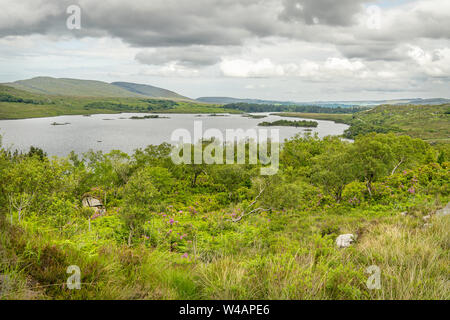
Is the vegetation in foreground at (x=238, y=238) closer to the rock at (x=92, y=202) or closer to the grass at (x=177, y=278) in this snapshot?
the grass at (x=177, y=278)

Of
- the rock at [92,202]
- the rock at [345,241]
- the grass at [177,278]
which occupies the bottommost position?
the rock at [92,202]

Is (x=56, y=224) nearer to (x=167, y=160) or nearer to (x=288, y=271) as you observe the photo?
(x=288, y=271)

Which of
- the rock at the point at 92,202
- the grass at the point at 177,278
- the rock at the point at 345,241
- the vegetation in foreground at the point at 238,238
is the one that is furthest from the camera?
the rock at the point at 92,202

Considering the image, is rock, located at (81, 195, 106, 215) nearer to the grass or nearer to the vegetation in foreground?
the vegetation in foreground

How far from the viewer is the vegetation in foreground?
3.92 m

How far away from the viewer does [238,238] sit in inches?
476

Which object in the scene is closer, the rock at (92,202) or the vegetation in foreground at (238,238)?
the vegetation in foreground at (238,238)

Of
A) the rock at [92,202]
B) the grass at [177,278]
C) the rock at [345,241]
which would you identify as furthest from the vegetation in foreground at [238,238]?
the rock at [92,202]

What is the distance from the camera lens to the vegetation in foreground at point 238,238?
3.92m

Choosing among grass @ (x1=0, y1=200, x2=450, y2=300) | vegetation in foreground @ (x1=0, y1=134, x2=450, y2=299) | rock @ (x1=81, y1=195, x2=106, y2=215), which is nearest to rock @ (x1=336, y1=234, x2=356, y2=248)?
vegetation in foreground @ (x1=0, y1=134, x2=450, y2=299)

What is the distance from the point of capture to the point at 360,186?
21594mm

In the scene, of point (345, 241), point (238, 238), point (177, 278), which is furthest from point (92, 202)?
point (177, 278)
